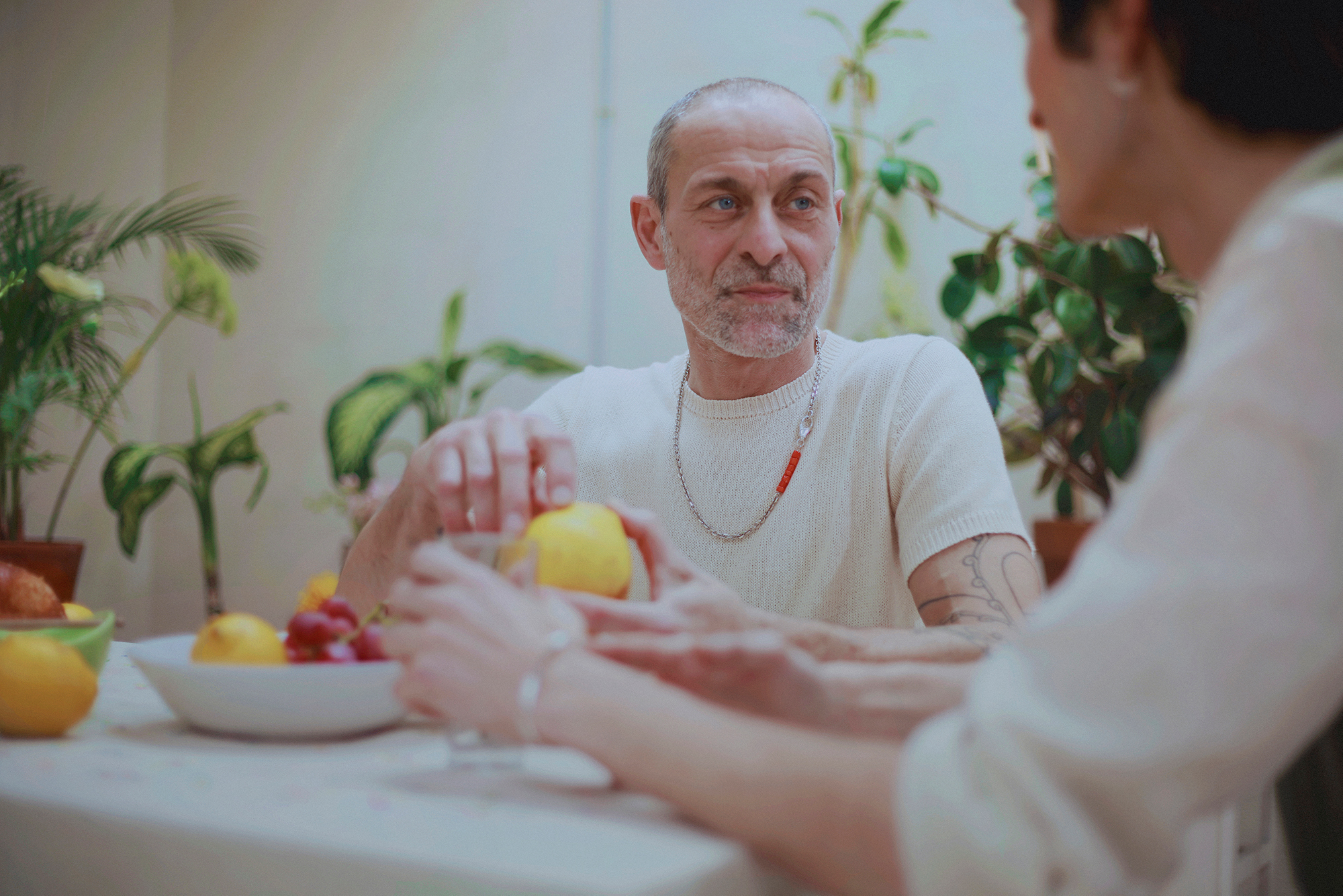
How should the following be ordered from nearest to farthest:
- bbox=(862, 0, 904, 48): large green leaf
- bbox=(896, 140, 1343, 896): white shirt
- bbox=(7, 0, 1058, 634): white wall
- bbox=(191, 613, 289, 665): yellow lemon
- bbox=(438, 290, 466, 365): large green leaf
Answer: bbox=(896, 140, 1343, 896): white shirt → bbox=(191, 613, 289, 665): yellow lemon → bbox=(862, 0, 904, 48): large green leaf → bbox=(438, 290, 466, 365): large green leaf → bbox=(7, 0, 1058, 634): white wall

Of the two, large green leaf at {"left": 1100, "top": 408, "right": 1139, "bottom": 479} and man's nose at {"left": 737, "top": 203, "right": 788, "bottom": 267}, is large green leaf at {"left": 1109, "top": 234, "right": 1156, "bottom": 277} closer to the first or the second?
large green leaf at {"left": 1100, "top": 408, "right": 1139, "bottom": 479}

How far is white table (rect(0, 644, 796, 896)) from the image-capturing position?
0.57 m

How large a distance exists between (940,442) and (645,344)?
2233mm

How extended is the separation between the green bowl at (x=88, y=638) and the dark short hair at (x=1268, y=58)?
1.07m

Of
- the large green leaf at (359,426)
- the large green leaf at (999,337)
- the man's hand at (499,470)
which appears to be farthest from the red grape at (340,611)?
Result: the large green leaf at (359,426)

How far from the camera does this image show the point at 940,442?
5.21 ft

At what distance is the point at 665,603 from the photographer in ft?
3.08

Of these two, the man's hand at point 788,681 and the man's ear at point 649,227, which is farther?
the man's ear at point 649,227

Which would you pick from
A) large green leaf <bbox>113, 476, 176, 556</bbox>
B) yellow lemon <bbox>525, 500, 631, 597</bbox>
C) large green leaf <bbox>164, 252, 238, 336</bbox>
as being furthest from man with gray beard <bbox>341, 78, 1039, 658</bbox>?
large green leaf <bbox>113, 476, 176, 556</bbox>

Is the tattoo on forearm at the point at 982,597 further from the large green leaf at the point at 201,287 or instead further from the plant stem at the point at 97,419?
the plant stem at the point at 97,419

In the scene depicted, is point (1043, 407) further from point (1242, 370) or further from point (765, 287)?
point (1242, 370)

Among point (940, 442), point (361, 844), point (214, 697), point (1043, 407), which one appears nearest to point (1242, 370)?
point (361, 844)

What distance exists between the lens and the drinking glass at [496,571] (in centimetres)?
78

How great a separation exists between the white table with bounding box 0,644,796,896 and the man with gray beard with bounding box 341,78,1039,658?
2.23ft
